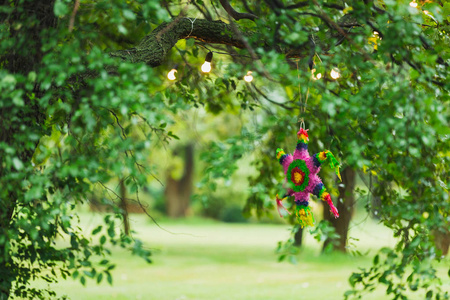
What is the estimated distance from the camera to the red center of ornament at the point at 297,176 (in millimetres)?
3895

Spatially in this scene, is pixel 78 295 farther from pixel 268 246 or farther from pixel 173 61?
pixel 268 246

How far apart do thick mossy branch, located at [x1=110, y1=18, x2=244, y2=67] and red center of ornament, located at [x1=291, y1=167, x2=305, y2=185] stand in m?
1.02

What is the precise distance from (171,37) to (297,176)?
1.32m

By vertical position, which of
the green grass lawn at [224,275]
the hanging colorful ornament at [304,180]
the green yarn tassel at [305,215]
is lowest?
the green grass lawn at [224,275]

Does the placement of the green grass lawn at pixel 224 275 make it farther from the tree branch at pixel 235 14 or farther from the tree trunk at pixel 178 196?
the tree trunk at pixel 178 196

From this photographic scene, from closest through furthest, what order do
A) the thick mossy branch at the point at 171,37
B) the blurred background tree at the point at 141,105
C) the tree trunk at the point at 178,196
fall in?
the blurred background tree at the point at 141,105
the thick mossy branch at the point at 171,37
the tree trunk at the point at 178,196

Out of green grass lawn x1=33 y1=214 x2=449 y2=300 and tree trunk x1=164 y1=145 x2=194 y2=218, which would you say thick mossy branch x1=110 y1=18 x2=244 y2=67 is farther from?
tree trunk x1=164 y1=145 x2=194 y2=218

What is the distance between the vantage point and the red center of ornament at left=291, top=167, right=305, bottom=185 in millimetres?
3895

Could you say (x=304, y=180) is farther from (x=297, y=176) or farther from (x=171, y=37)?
(x=171, y=37)

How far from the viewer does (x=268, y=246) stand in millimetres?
15016

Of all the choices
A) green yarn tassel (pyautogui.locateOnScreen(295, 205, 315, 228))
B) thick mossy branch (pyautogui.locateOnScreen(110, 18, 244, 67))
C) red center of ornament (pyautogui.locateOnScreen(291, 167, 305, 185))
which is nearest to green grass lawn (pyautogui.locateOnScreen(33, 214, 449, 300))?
green yarn tassel (pyautogui.locateOnScreen(295, 205, 315, 228))

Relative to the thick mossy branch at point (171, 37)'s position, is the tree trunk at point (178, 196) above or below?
below

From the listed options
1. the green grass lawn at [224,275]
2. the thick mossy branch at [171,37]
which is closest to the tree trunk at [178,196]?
the green grass lawn at [224,275]

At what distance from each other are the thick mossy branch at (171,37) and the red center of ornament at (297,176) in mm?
1024
